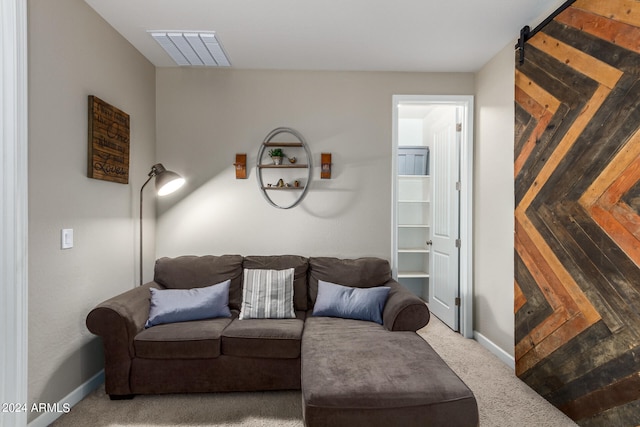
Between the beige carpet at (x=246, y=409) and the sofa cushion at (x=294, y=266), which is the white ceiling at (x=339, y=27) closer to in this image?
the sofa cushion at (x=294, y=266)

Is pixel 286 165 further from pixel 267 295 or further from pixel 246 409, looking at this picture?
pixel 246 409

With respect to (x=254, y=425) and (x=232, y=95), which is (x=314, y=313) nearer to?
(x=254, y=425)

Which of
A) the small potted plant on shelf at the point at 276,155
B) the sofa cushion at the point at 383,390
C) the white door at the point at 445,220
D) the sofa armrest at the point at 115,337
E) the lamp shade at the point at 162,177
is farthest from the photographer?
the white door at the point at 445,220

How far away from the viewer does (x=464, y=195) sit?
11.7ft

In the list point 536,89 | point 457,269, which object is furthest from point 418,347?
point 536,89

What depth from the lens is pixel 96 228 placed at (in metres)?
2.57

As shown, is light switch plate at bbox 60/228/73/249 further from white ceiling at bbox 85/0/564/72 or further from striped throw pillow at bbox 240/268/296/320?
white ceiling at bbox 85/0/564/72

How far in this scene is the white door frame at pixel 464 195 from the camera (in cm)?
351

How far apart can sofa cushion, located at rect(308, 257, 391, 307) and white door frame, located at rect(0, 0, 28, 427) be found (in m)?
1.91

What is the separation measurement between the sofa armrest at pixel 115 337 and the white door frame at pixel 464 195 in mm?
2265

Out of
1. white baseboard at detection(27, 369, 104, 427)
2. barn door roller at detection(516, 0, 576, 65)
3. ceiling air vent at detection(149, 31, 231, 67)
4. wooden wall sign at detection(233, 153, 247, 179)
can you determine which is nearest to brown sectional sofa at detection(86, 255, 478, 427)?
white baseboard at detection(27, 369, 104, 427)

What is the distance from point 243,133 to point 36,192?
1.81 meters

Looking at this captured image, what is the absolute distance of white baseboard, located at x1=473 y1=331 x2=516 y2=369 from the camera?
287cm

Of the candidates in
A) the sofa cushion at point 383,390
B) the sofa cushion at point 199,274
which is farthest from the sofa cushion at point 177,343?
the sofa cushion at point 383,390
